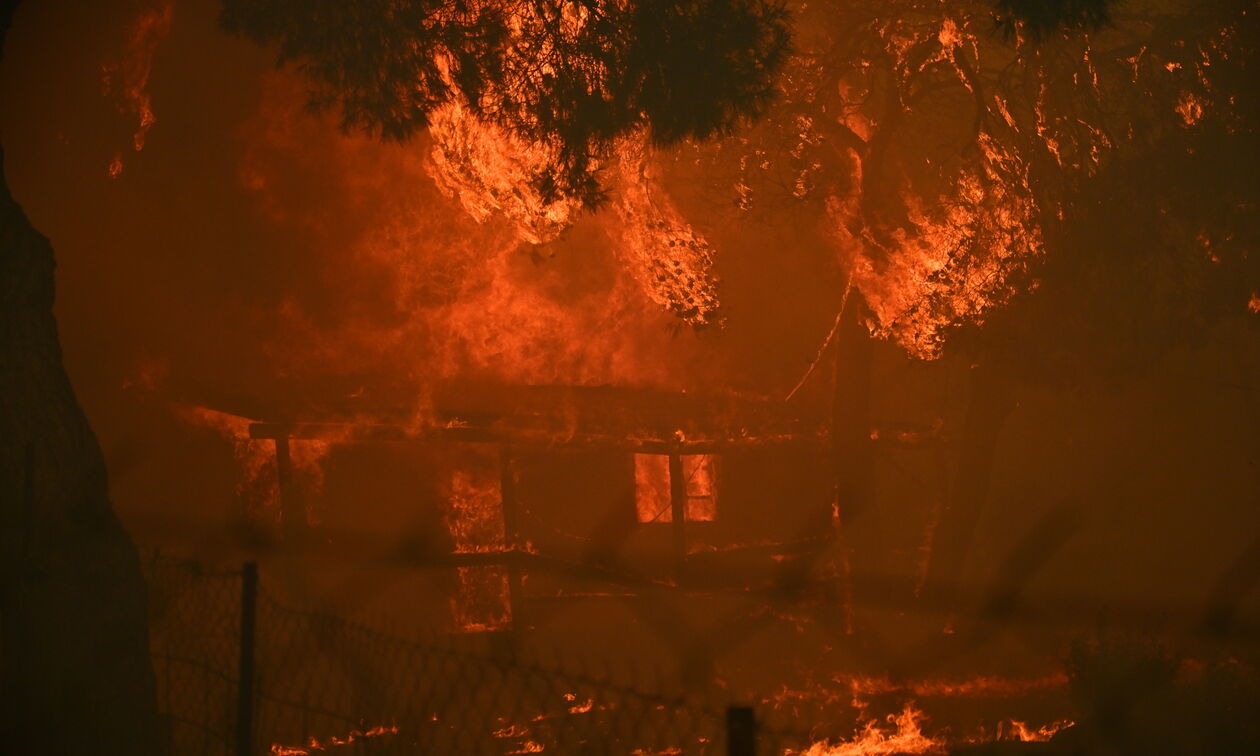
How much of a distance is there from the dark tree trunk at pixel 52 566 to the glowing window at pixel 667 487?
3.25 meters

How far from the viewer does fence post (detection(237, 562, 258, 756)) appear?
102 inches

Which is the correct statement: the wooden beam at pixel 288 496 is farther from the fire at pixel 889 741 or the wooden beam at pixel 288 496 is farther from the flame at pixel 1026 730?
the flame at pixel 1026 730

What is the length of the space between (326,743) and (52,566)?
2093mm

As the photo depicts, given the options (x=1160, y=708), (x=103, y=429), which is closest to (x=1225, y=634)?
(x=1160, y=708)

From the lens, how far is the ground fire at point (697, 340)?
5.93 metres

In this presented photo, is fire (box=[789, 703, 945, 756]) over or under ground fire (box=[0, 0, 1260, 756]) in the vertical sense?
under

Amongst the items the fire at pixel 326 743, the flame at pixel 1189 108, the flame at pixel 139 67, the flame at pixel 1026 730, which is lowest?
the flame at pixel 1026 730

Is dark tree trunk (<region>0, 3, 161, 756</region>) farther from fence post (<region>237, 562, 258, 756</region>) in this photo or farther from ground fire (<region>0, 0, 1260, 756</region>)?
ground fire (<region>0, 0, 1260, 756</region>)

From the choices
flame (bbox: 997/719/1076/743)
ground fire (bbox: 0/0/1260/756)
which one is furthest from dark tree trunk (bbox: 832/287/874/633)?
flame (bbox: 997/719/1076/743)

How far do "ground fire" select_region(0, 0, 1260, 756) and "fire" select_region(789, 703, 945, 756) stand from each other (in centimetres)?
9

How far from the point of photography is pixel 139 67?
5.93m

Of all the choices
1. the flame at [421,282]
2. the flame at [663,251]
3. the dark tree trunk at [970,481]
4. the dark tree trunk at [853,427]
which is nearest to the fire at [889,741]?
the dark tree trunk at [970,481]

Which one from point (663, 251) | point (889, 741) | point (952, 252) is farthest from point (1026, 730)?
point (663, 251)

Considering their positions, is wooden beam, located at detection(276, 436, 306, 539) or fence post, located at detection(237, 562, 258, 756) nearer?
fence post, located at detection(237, 562, 258, 756)
